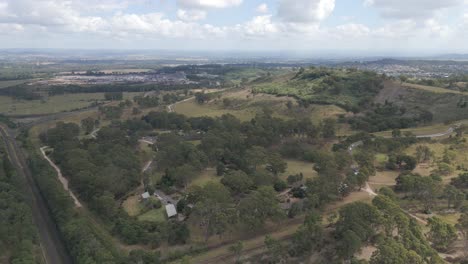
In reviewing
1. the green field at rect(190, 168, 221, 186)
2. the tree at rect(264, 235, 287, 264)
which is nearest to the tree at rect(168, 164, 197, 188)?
the green field at rect(190, 168, 221, 186)

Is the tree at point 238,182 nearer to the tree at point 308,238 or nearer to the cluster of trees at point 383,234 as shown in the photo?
the tree at point 308,238

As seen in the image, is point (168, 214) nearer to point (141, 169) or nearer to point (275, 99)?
point (141, 169)

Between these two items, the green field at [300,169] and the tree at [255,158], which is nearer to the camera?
Result: the tree at [255,158]

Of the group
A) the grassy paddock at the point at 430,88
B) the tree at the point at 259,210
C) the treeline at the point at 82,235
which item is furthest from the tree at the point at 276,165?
the grassy paddock at the point at 430,88

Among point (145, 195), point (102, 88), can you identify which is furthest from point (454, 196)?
point (102, 88)

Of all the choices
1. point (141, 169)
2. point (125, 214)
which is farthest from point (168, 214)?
point (141, 169)

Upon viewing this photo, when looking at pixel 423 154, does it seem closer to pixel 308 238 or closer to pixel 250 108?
pixel 308 238

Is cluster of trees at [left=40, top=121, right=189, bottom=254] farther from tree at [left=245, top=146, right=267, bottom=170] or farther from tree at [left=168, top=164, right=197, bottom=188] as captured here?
tree at [left=245, top=146, right=267, bottom=170]
